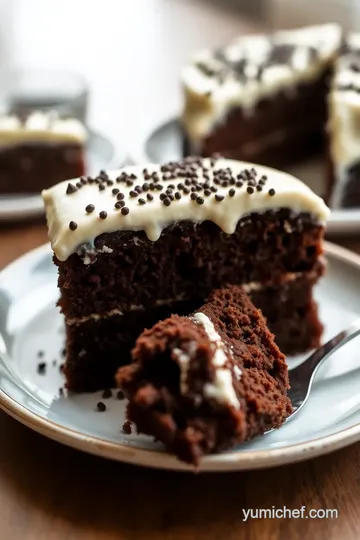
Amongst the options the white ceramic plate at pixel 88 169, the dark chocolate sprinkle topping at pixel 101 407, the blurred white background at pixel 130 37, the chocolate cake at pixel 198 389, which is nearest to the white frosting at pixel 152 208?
the chocolate cake at pixel 198 389

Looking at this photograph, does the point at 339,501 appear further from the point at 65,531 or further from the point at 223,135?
the point at 223,135

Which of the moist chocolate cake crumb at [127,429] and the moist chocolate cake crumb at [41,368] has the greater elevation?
the moist chocolate cake crumb at [127,429]

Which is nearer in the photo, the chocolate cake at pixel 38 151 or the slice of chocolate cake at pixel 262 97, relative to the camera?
the chocolate cake at pixel 38 151

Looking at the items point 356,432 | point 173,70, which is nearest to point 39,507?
point 356,432

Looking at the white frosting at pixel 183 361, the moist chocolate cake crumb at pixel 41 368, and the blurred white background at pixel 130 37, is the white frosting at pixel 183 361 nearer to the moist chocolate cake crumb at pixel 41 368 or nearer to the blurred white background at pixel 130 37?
the moist chocolate cake crumb at pixel 41 368

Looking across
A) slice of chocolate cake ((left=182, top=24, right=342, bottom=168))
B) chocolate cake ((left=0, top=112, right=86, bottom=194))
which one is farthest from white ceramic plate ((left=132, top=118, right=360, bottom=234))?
chocolate cake ((left=0, top=112, right=86, bottom=194))

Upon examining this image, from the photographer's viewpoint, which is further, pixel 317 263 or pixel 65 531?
pixel 317 263

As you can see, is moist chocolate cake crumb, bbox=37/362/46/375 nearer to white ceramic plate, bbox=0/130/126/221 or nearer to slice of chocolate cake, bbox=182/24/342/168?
white ceramic plate, bbox=0/130/126/221
